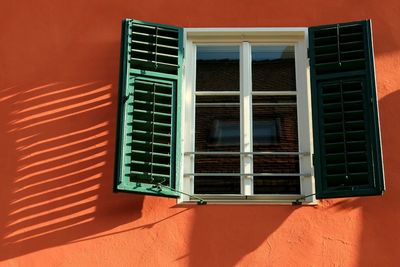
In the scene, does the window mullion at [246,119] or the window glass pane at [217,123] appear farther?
the window glass pane at [217,123]

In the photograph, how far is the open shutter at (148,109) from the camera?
5578 millimetres

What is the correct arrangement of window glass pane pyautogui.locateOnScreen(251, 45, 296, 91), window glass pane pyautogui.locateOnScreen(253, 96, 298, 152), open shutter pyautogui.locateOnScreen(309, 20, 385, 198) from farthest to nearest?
window glass pane pyautogui.locateOnScreen(251, 45, 296, 91) < window glass pane pyautogui.locateOnScreen(253, 96, 298, 152) < open shutter pyautogui.locateOnScreen(309, 20, 385, 198)

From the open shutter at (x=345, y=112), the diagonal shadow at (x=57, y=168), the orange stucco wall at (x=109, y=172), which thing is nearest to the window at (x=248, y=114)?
the open shutter at (x=345, y=112)

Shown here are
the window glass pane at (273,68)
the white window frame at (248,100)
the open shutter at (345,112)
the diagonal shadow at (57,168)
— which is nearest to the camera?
the open shutter at (345,112)

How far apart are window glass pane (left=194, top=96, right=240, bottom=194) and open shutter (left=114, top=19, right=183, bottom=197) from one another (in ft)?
1.07

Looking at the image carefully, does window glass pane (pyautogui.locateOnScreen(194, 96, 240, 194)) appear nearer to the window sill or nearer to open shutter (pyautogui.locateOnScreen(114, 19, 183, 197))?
the window sill

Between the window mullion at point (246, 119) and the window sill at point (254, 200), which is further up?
the window mullion at point (246, 119)

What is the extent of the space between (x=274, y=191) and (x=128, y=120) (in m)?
1.16

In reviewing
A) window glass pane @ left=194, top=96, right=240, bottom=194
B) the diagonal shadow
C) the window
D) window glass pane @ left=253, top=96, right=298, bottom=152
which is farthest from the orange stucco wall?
window glass pane @ left=253, top=96, right=298, bottom=152

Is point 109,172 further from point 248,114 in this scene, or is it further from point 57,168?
point 248,114

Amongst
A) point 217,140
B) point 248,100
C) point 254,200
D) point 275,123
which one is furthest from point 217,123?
point 254,200

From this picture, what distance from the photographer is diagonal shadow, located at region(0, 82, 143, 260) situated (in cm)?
562

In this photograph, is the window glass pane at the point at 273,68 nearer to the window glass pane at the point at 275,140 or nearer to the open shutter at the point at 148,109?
the window glass pane at the point at 275,140

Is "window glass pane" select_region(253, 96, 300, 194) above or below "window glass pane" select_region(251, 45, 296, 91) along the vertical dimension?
below
